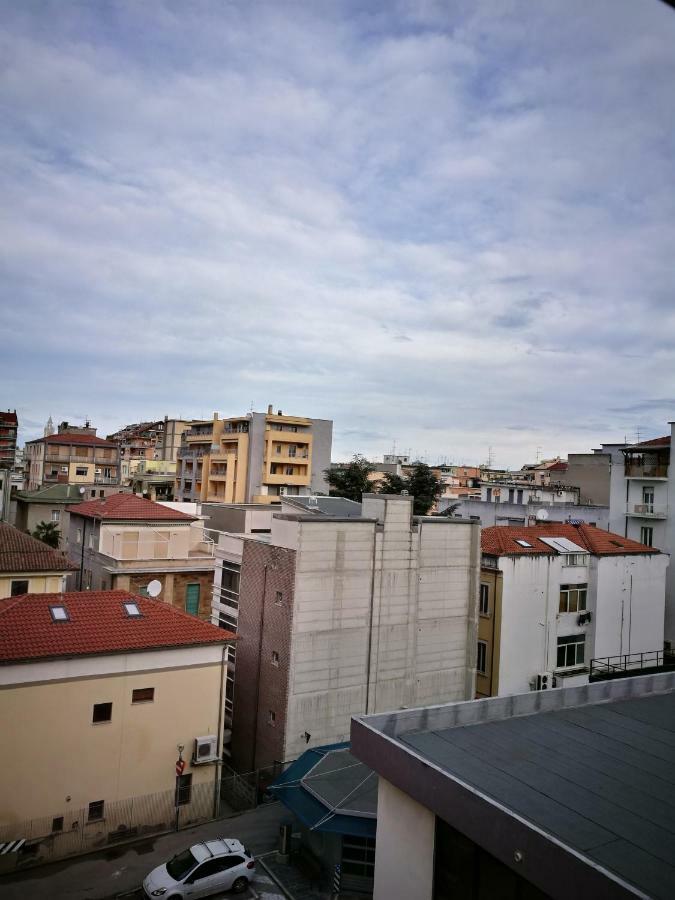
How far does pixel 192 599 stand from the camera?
105 ft

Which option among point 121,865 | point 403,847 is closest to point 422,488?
point 121,865

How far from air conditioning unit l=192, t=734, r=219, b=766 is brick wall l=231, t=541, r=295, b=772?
8.81ft

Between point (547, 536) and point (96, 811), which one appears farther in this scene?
point (547, 536)

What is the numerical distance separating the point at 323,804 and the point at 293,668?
5.44 meters

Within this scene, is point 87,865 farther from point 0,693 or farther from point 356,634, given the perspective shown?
point 356,634

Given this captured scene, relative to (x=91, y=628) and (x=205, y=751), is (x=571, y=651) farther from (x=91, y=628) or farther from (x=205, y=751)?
(x=91, y=628)

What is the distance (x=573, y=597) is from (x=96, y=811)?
74.8 ft

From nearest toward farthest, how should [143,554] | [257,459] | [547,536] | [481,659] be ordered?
[481,659], [143,554], [547,536], [257,459]

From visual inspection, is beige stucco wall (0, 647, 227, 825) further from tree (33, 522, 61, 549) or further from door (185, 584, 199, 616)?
tree (33, 522, 61, 549)

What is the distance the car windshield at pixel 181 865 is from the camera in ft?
51.8

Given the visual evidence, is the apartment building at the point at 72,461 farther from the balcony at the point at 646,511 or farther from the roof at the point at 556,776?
the roof at the point at 556,776

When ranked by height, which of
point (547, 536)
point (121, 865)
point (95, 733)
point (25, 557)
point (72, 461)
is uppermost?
point (72, 461)

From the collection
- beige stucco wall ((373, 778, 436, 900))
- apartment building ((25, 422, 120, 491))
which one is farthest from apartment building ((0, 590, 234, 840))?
apartment building ((25, 422, 120, 491))

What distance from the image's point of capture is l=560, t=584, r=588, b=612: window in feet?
102
